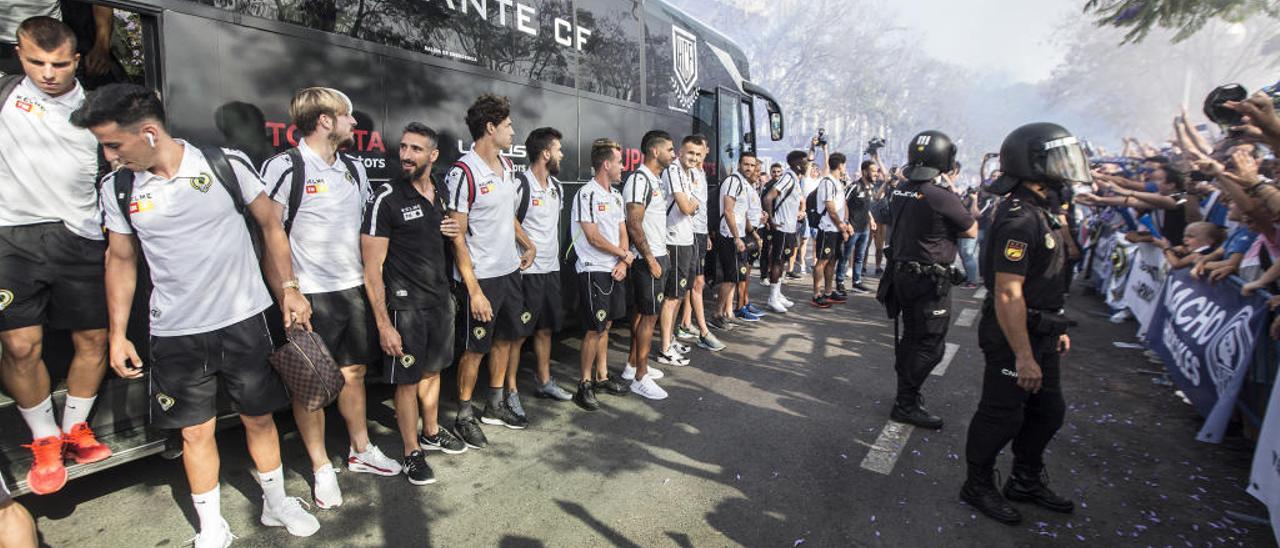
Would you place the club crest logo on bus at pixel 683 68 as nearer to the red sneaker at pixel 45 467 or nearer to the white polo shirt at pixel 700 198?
the white polo shirt at pixel 700 198

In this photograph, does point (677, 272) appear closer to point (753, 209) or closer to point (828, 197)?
point (753, 209)

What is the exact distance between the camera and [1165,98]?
57312 mm

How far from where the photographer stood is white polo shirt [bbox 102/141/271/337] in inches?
96.0

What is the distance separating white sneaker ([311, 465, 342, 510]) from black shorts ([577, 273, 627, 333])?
1989 mm

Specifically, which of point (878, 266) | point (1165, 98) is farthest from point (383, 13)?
point (1165, 98)

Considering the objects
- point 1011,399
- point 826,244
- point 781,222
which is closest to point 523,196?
point 1011,399

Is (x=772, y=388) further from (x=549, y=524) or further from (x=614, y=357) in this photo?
(x=549, y=524)

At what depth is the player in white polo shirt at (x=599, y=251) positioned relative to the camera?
14.5 ft

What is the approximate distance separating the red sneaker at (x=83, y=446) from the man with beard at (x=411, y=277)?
1289 millimetres

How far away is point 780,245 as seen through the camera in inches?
310

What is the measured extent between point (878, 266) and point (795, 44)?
40920 mm

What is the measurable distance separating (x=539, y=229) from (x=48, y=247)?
2.48 m

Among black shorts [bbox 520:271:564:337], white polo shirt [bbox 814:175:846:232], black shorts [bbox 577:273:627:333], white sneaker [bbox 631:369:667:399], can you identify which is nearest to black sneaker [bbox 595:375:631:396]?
white sneaker [bbox 631:369:667:399]

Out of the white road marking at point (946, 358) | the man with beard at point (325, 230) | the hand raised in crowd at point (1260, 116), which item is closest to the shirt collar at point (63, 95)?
the man with beard at point (325, 230)
